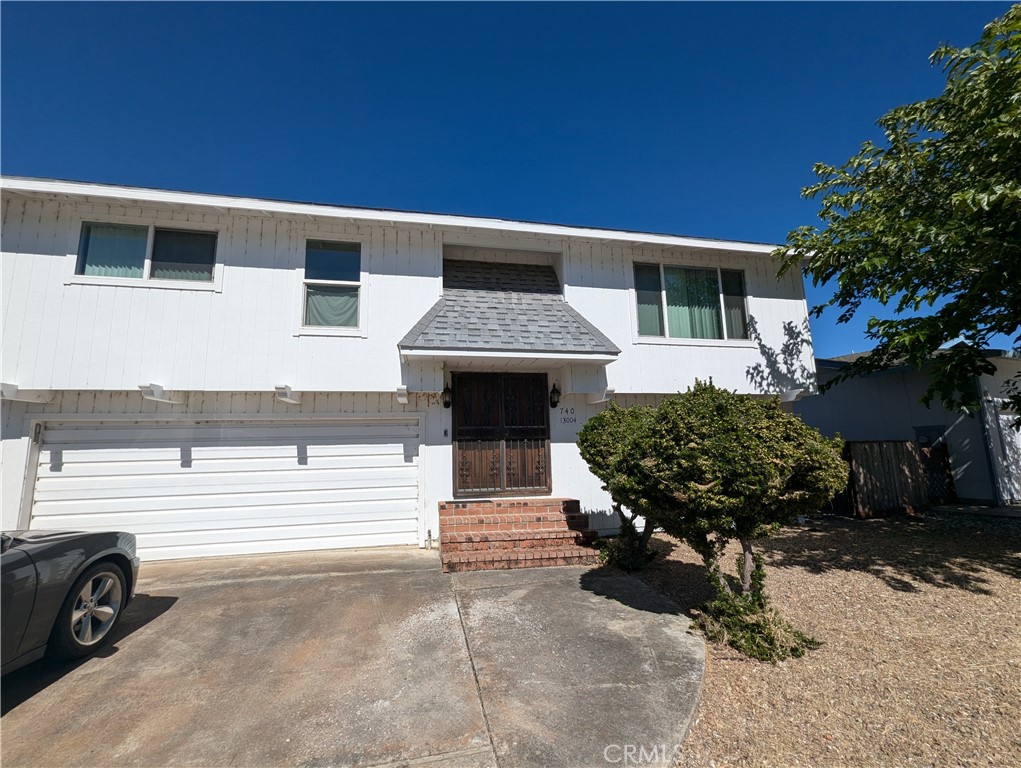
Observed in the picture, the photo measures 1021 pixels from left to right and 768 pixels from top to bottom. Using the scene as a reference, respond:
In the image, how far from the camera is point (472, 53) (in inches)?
311

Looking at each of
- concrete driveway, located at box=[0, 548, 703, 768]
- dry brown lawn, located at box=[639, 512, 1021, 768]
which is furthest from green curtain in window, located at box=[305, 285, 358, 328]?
dry brown lawn, located at box=[639, 512, 1021, 768]

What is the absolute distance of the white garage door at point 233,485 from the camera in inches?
243

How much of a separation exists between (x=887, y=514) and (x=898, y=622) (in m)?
7.01

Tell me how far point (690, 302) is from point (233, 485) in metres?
8.56

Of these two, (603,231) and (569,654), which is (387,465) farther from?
(603,231)

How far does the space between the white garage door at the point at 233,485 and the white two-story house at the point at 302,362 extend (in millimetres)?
26

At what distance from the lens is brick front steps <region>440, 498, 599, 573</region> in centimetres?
575

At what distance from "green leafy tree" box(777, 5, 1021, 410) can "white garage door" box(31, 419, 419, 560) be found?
771cm

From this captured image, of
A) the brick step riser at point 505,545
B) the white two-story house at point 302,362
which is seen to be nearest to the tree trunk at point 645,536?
the brick step riser at point 505,545

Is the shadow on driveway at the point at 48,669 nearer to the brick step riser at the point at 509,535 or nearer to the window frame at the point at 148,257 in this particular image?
the brick step riser at the point at 509,535

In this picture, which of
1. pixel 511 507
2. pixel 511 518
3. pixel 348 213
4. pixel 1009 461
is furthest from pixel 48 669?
pixel 1009 461

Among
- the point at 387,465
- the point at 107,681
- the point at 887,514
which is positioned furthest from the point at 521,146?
the point at 887,514

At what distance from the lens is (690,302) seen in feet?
26.7

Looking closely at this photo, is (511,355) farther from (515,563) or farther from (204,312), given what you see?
(204,312)
